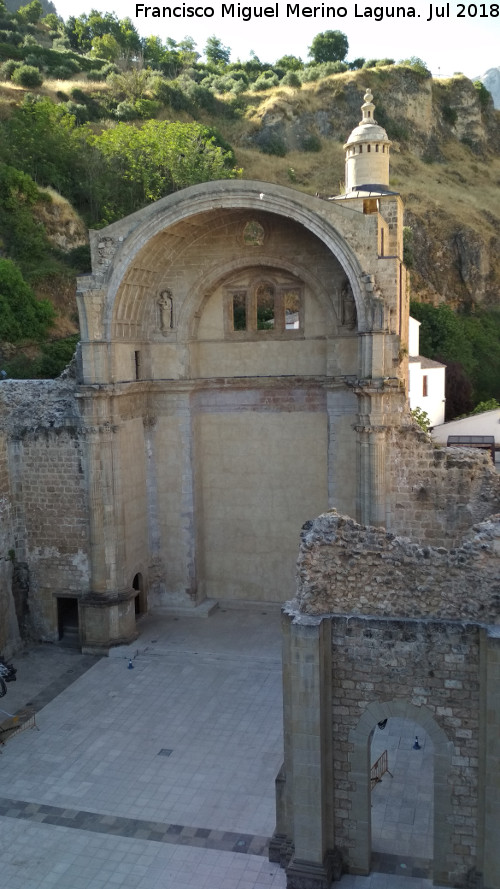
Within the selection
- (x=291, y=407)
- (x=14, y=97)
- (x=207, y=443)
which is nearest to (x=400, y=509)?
(x=291, y=407)

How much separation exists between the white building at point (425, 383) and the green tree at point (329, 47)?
54132 millimetres

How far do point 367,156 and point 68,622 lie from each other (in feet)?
47.1

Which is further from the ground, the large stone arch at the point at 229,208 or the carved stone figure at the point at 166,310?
the large stone arch at the point at 229,208

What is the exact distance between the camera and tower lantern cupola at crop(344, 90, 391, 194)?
19.6 meters

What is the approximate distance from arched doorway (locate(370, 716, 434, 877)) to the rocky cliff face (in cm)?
4733

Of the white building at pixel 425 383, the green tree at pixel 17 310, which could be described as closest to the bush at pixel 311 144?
the white building at pixel 425 383

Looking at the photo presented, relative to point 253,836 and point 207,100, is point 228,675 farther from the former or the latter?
point 207,100

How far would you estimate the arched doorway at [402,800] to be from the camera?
33.7ft

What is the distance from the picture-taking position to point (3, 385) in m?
17.9

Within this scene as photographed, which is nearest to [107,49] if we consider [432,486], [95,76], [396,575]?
[95,76]

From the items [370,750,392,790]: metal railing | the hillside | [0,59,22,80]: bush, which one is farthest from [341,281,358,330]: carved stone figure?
[0,59,22,80]: bush

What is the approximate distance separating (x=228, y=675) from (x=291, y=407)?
6.73 m

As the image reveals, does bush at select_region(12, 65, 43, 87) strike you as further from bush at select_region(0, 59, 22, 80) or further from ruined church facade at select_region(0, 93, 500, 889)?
ruined church facade at select_region(0, 93, 500, 889)

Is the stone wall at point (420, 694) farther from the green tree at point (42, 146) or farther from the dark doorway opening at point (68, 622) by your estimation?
the green tree at point (42, 146)
